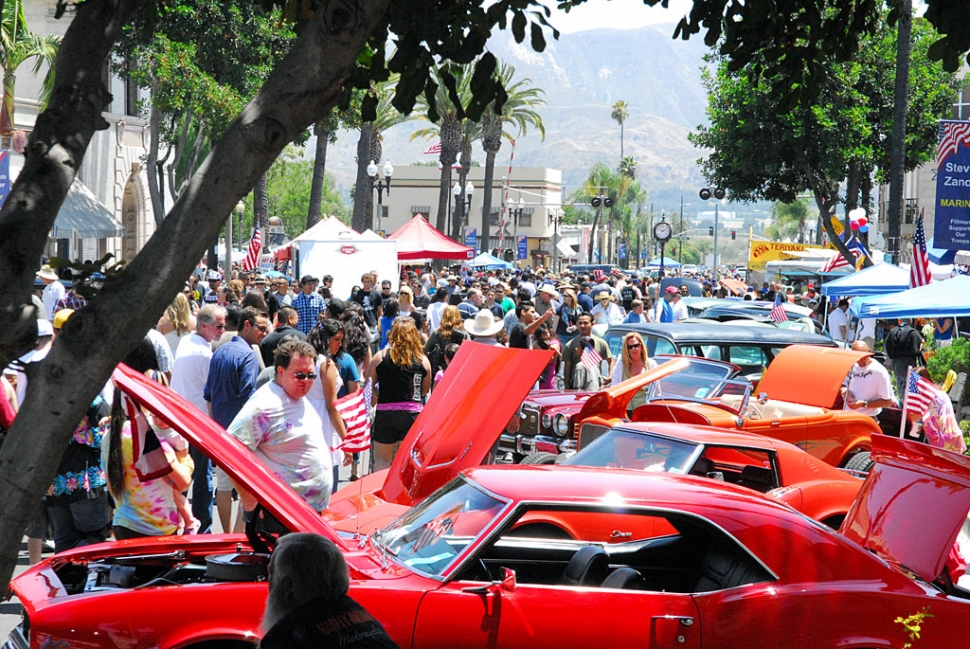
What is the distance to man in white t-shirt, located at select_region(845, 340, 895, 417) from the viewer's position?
11.4m

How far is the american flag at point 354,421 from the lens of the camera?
878 centimetres

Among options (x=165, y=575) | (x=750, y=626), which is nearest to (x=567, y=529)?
(x=750, y=626)

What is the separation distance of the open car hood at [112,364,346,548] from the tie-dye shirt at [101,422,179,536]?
1549 millimetres

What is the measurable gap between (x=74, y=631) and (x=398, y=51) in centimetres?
273

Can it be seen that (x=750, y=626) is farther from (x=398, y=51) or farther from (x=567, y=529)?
(x=398, y=51)

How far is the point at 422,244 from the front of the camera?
96.4 ft

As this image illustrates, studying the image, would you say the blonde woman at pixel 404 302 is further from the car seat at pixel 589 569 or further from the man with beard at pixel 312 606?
the man with beard at pixel 312 606

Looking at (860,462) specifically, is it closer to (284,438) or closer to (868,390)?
Result: (868,390)

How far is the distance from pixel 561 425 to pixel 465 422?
388 cm

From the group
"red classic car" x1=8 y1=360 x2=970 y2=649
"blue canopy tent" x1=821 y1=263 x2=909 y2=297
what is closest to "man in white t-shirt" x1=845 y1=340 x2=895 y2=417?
"red classic car" x1=8 y1=360 x2=970 y2=649

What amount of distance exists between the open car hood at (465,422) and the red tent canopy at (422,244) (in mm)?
21235

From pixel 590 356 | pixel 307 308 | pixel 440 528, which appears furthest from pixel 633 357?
pixel 440 528

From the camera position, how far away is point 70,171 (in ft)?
8.73

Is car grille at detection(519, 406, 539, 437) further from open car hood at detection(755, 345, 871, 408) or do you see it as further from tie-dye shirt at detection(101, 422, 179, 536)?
tie-dye shirt at detection(101, 422, 179, 536)
